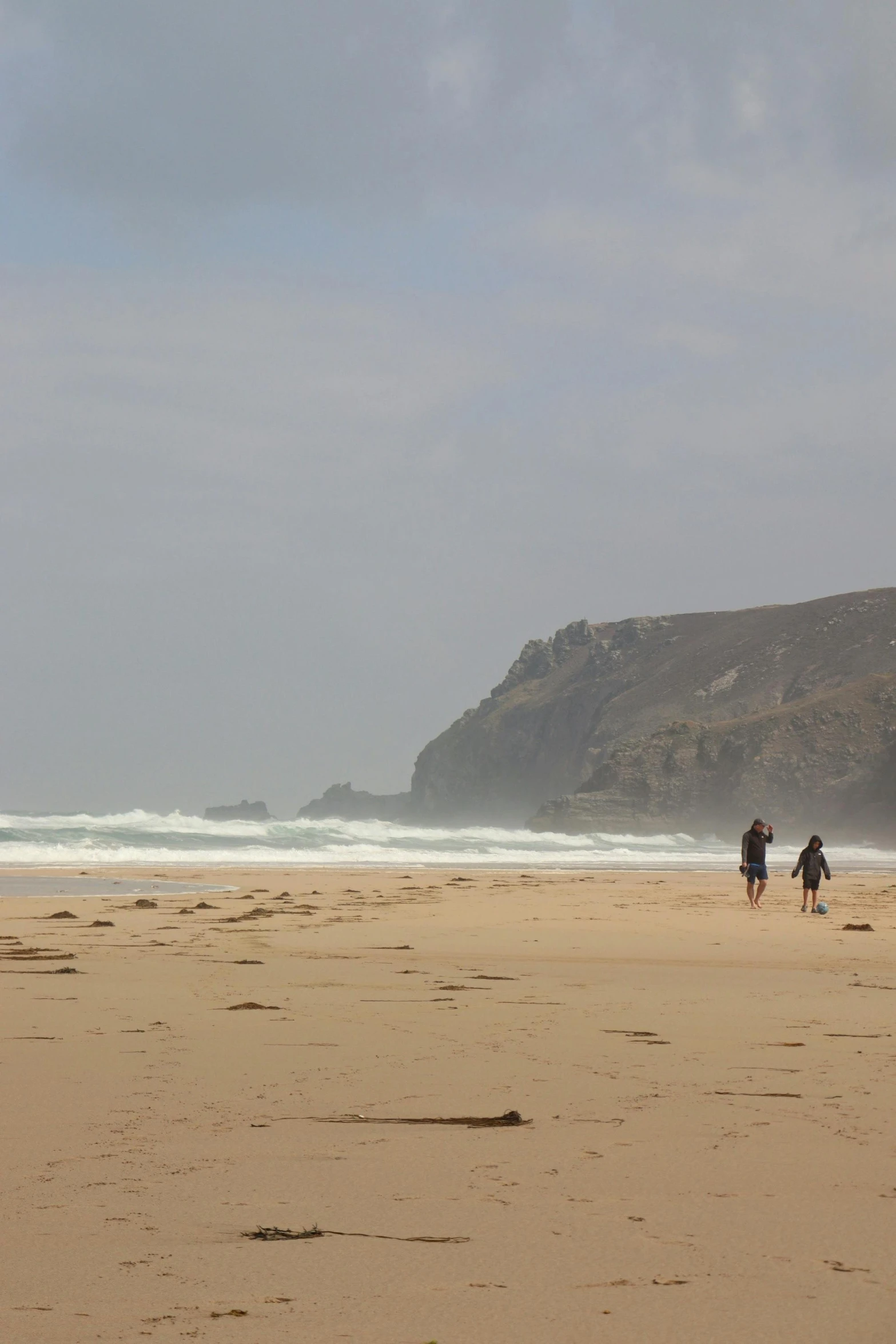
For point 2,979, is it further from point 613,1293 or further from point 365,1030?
Result: point 613,1293

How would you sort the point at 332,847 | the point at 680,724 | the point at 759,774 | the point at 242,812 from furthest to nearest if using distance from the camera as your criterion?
the point at 242,812, the point at 680,724, the point at 759,774, the point at 332,847

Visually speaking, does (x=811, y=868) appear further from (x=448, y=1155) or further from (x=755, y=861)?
(x=448, y=1155)

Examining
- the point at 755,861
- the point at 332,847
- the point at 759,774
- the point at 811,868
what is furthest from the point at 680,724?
the point at 811,868

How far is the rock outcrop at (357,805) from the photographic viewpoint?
15662 cm

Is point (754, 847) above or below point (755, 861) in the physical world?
above

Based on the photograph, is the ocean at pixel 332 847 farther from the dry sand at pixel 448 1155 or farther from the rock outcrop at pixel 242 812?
the rock outcrop at pixel 242 812

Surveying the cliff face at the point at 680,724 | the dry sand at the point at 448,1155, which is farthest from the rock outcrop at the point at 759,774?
the dry sand at the point at 448,1155

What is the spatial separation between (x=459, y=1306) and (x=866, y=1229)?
121 centimetres

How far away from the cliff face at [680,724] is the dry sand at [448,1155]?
73850mm

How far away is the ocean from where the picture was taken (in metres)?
31.5

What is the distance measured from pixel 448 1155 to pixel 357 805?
161 meters

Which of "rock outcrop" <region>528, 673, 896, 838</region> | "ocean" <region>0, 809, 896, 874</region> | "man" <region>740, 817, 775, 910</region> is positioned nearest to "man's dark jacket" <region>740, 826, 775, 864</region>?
"man" <region>740, 817, 775, 910</region>

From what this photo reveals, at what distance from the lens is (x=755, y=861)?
17578mm

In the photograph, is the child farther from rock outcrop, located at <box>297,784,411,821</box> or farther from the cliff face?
rock outcrop, located at <box>297,784,411,821</box>
